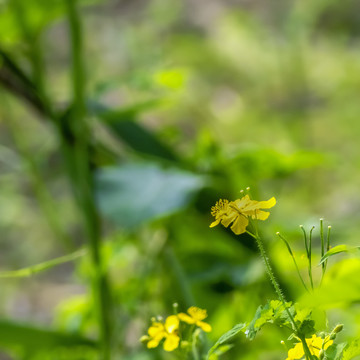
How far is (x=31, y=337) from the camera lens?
0.65m

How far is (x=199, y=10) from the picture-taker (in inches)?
139

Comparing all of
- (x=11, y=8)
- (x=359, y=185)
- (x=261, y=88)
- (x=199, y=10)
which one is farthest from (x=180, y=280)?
(x=199, y=10)

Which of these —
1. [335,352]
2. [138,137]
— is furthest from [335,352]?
[138,137]

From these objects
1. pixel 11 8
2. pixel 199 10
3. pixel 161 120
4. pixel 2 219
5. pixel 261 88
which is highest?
pixel 199 10

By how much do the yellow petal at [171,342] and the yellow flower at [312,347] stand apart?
0.05 m

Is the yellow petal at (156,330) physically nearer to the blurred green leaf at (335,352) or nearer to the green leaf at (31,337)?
the blurred green leaf at (335,352)

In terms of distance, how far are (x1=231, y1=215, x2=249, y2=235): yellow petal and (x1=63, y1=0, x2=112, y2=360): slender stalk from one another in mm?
414

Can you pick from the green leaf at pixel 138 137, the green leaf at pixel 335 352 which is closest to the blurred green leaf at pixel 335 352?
the green leaf at pixel 335 352

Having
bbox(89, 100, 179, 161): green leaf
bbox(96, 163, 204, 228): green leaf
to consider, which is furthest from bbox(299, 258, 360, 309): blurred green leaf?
bbox(89, 100, 179, 161): green leaf

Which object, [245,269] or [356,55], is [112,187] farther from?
[356,55]

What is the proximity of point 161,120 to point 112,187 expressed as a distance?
2.08m

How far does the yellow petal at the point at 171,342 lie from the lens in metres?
0.30

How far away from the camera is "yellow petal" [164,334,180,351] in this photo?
30cm

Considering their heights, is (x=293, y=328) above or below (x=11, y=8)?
below
